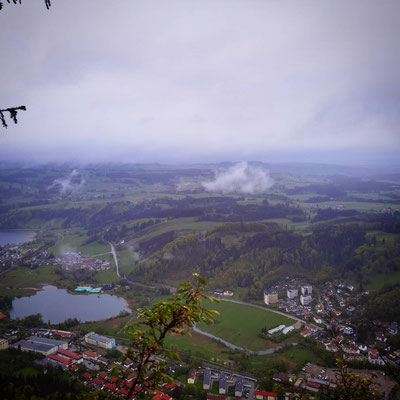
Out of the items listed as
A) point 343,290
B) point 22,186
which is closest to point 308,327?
point 343,290

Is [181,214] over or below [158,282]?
over

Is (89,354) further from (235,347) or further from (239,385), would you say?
(235,347)

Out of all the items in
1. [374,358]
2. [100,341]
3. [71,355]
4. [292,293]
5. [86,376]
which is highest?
[86,376]

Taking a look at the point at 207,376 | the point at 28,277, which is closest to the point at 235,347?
the point at 207,376

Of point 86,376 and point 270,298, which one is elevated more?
point 86,376

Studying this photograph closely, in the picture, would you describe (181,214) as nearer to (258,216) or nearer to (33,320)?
(258,216)

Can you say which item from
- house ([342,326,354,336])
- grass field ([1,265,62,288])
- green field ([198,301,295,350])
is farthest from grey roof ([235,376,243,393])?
grass field ([1,265,62,288])

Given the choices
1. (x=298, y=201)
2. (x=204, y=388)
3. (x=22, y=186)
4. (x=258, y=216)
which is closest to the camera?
(x=204, y=388)
